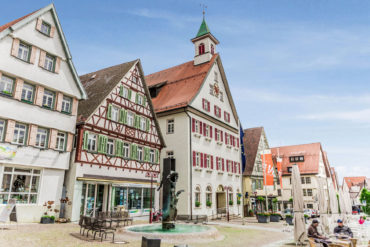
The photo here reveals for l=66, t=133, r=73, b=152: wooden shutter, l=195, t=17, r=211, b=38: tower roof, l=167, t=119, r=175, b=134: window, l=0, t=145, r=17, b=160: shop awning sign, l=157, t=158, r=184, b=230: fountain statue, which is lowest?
l=157, t=158, r=184, b=230: fountain statue

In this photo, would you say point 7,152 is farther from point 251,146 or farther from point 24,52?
point 251,146

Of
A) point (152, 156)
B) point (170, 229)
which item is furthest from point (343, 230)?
point (152, 156)

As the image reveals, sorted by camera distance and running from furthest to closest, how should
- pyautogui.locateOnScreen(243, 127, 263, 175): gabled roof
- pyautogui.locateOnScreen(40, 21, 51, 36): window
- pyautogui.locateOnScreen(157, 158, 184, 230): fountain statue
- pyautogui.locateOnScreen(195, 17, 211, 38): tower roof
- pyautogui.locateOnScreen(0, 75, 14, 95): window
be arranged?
pyautogui.locateOnScreen(243, 127, 263, 175): gabled roof < pyautogui.locateOnScreen(195, 17, 211, 38): tower roof < pyautogui.locateOnScreen(40, 21, 51, 36): window < pyautogui.locateOnScreen(0, 75, 14, 95): window < pyautogui.locateOnScreen(157, 158, 184, 230): fountain statue

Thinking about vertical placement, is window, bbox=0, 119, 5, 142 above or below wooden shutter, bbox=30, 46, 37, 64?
below

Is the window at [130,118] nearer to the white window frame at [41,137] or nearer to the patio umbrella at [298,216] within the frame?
the white window frame at [41,137]

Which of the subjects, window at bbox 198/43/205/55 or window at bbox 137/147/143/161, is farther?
window at bbox 198/43/205/55

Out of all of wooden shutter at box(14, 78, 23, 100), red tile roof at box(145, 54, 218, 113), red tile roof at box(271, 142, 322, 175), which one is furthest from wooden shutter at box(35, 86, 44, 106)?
red tile roof at box(271, 142, 322, 175)

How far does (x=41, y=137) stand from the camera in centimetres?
1750

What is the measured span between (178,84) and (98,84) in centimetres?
1014

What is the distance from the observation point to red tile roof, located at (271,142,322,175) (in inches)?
2051

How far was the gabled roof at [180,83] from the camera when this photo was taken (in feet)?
94.2

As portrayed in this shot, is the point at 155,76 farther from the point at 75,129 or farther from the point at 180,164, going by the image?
the point at 75,129

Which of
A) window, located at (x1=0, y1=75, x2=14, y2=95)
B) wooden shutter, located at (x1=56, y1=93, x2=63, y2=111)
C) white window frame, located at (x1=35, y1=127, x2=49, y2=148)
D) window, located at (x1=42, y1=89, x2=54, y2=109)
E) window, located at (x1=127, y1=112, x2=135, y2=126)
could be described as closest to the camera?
window, located at (x1=0, y1=75, x2=14, y2=95)

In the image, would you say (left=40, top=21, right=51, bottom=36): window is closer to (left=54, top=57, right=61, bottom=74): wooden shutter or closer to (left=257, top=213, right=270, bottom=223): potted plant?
(left=54, top=57, right=61, bottom=74): wooden shutter
